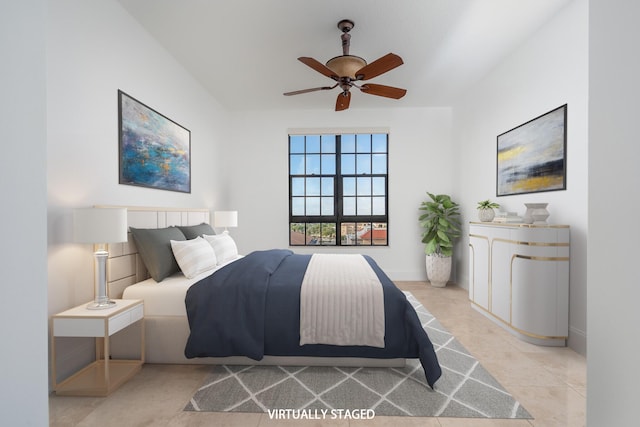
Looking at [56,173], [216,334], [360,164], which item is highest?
[360,164]

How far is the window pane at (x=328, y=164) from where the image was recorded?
5085 mm

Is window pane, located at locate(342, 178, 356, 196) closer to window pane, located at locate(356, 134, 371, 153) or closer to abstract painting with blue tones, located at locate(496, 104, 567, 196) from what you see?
window pane, located at locate(356, 134, 371, 153)

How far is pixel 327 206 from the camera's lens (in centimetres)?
511

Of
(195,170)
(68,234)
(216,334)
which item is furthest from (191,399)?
(195,170)

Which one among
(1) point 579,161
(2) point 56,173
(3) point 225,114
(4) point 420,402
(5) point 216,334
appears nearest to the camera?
(4) point 420,402

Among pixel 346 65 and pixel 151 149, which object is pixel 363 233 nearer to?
pixel 346 65

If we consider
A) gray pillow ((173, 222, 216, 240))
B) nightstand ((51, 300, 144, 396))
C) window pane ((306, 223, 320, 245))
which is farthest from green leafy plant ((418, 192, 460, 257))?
nightstand ((51, 300, 144, 396))

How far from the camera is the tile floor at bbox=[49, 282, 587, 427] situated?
1625mm

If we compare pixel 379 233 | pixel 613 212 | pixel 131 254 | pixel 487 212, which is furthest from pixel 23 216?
pixel 379 233

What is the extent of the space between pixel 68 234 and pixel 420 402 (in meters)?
2.52

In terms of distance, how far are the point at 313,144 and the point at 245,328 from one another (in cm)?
362

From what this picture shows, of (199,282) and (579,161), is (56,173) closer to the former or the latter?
(199,282)

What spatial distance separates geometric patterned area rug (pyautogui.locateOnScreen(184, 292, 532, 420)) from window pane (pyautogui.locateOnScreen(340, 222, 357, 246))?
2865mm

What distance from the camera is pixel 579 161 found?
7.94 feet
